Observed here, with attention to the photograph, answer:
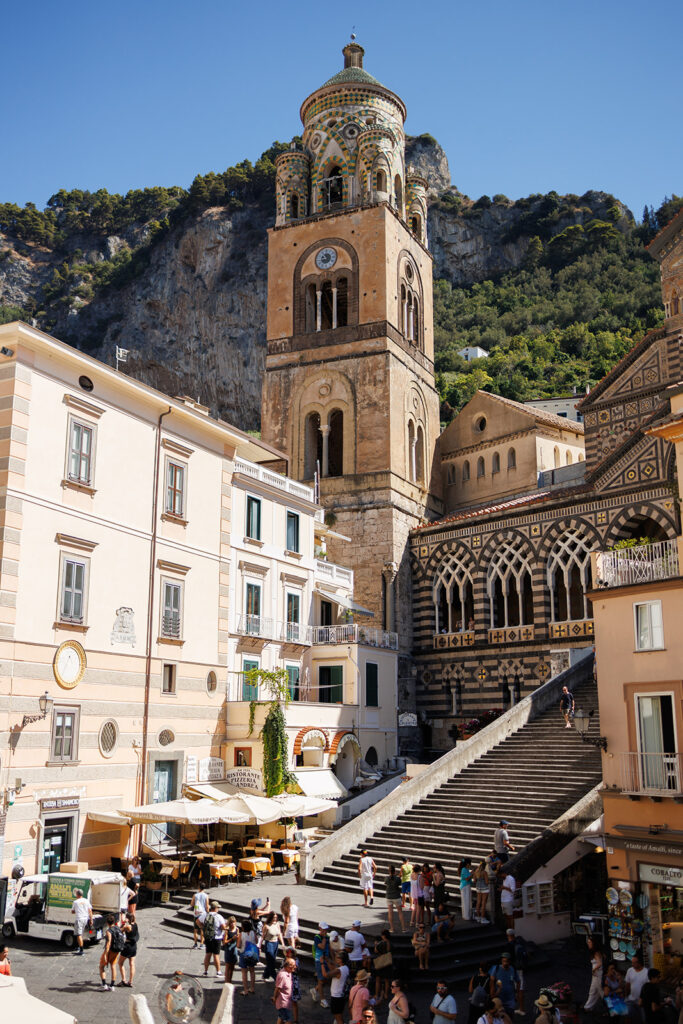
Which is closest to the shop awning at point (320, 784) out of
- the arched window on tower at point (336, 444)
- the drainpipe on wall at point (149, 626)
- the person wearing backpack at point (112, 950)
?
the drainpipe on wall at point (149, 626)

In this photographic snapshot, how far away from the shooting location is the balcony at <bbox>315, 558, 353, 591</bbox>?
113 ft

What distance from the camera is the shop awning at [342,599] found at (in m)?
33.8

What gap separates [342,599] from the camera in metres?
34.7

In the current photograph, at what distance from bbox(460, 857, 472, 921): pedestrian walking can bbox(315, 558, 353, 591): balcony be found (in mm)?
16278

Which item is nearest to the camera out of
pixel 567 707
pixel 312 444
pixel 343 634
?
pixel 567 707

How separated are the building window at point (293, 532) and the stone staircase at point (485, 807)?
10.1m

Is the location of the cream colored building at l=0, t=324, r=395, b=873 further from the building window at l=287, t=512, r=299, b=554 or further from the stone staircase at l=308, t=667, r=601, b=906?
the stone staircase at l=308, t=667, r=601, b=906

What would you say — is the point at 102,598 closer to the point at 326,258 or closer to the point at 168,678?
the point at 168,678

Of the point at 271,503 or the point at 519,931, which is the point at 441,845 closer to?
the point at 519,931

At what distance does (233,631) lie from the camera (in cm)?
2838

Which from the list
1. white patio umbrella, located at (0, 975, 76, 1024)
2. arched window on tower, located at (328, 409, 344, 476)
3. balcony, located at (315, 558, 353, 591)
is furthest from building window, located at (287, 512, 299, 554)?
white patio umbrella, located at (0, 975, 76, 1024)

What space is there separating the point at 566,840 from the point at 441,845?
3193mm

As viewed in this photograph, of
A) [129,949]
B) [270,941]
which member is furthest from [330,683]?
[129,949]

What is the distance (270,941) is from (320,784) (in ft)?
41.2
